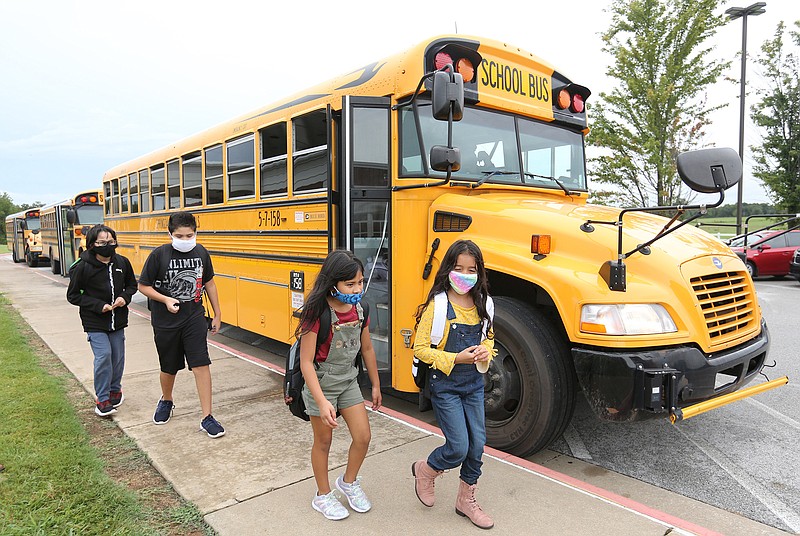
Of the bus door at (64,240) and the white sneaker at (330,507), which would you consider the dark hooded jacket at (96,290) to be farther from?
the bus door at (64,240)

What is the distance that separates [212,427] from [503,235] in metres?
2.28

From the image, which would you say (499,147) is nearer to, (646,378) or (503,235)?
(503,235)

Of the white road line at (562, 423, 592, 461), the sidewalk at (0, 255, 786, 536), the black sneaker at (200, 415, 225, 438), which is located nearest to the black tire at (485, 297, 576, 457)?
the sidewalk at (0, 255, 786, 536)

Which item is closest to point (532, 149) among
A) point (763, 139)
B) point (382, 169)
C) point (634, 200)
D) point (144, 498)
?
point (382, 169)

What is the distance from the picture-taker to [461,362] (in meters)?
2.50

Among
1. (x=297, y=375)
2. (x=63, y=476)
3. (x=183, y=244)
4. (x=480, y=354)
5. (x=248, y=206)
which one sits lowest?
(x=63, y=476)

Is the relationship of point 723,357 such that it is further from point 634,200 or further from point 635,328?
point 634,200

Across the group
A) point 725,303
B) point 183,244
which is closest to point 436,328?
point 725,303

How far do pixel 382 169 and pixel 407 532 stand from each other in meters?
2.42

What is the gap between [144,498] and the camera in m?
2.88

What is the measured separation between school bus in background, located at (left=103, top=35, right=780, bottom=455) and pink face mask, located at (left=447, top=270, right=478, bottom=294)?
2.39 ft

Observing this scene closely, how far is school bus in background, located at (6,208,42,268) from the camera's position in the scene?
2316 centimetres

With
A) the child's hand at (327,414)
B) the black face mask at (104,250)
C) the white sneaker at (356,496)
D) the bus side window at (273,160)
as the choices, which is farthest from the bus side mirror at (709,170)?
the black face mask at (104,250)

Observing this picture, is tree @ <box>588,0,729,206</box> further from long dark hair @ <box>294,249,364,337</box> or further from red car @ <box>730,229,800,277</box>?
long dark hair @ <box>294,249,364,337</box>
